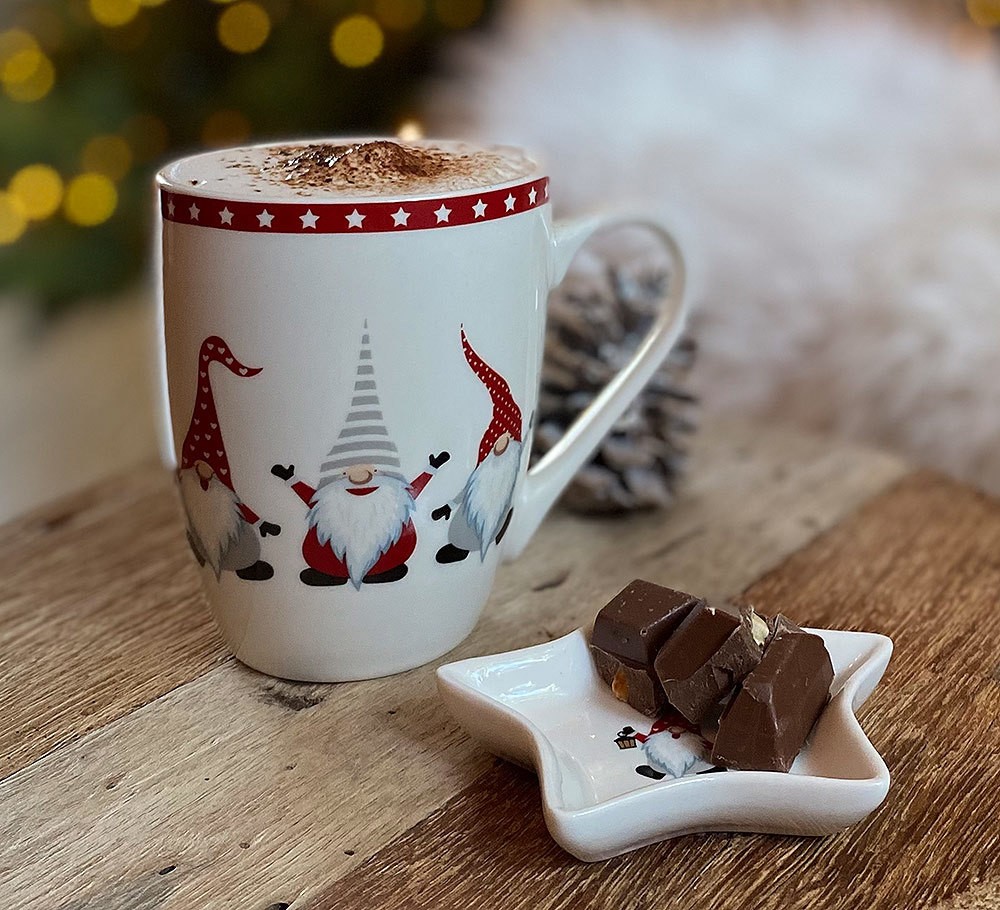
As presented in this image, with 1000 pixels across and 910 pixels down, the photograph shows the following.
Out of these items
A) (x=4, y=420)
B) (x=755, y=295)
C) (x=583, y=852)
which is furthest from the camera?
(x=4, y=420)

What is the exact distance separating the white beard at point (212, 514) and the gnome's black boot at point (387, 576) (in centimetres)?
7

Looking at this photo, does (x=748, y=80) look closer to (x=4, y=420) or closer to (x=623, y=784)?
(x=623, y=784)

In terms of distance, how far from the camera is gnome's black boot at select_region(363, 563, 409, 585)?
0.55 metres

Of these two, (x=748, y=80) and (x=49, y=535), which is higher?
(x=748, y=80)

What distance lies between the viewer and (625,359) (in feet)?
2.75

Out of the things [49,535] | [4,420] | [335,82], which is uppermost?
[335,82]

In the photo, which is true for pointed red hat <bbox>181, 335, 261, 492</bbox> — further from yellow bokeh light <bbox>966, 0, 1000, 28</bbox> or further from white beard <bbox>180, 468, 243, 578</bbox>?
yellow bokeh light <bbox>966, 0, 1000, 28</bbox>

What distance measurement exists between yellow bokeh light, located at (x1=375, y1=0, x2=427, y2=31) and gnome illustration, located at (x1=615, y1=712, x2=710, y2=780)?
1743mm

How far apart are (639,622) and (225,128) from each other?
5.67 feet

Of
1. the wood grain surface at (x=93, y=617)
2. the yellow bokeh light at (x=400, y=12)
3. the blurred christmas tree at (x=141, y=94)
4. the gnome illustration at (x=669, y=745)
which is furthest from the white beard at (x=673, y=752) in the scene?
the yellow bokeh light at (x=400, y=12)

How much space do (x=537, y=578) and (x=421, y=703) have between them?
0.52 feet

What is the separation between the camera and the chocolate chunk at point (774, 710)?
0.47m

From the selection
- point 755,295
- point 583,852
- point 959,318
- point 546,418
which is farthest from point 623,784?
point 755,295

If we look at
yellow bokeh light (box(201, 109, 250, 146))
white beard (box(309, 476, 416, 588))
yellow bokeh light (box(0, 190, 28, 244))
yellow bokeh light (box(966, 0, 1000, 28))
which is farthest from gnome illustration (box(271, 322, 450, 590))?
yellow bokeh light (box(201, 109, 250, 146))
